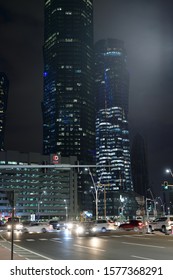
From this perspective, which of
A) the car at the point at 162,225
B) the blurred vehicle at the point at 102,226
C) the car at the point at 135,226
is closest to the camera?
the car at the point at 162,225

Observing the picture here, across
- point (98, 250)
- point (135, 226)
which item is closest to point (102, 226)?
point (135, 226)

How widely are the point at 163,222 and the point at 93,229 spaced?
26.4ft

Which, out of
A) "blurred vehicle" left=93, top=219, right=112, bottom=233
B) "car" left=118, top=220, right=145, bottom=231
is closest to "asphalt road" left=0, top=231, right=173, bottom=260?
"car" left=118, top=220, right=145, bottom=231

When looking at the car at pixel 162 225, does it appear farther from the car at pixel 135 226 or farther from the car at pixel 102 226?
the car at pixel 102 226

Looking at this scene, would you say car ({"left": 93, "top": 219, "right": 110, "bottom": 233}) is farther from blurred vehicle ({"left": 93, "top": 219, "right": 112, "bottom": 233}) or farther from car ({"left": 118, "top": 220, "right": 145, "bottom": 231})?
car ({"left": 118, "top": 220, "right": 145, "bottom": 231})

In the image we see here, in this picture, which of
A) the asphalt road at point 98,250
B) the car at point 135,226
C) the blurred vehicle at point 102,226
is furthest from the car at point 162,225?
the asphalt road at point 98,250

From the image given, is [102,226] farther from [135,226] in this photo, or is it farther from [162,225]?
[162,225]

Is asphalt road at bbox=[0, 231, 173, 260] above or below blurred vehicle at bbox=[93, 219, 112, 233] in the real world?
above

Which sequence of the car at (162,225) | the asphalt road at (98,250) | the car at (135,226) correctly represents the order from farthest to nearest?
1. the car at (135,226)
2. the car at (162,225)
3. the asphalt road at (98,250)

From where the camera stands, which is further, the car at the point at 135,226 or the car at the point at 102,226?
the car at the point at 102,226

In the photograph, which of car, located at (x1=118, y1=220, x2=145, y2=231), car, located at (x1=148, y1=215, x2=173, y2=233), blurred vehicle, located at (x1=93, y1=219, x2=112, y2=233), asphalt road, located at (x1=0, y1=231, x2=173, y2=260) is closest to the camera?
asphalt road, located at (x1=0, y1=231, x2=173, y2=260)

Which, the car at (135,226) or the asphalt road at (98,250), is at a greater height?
the asphalt road at (98,250)
